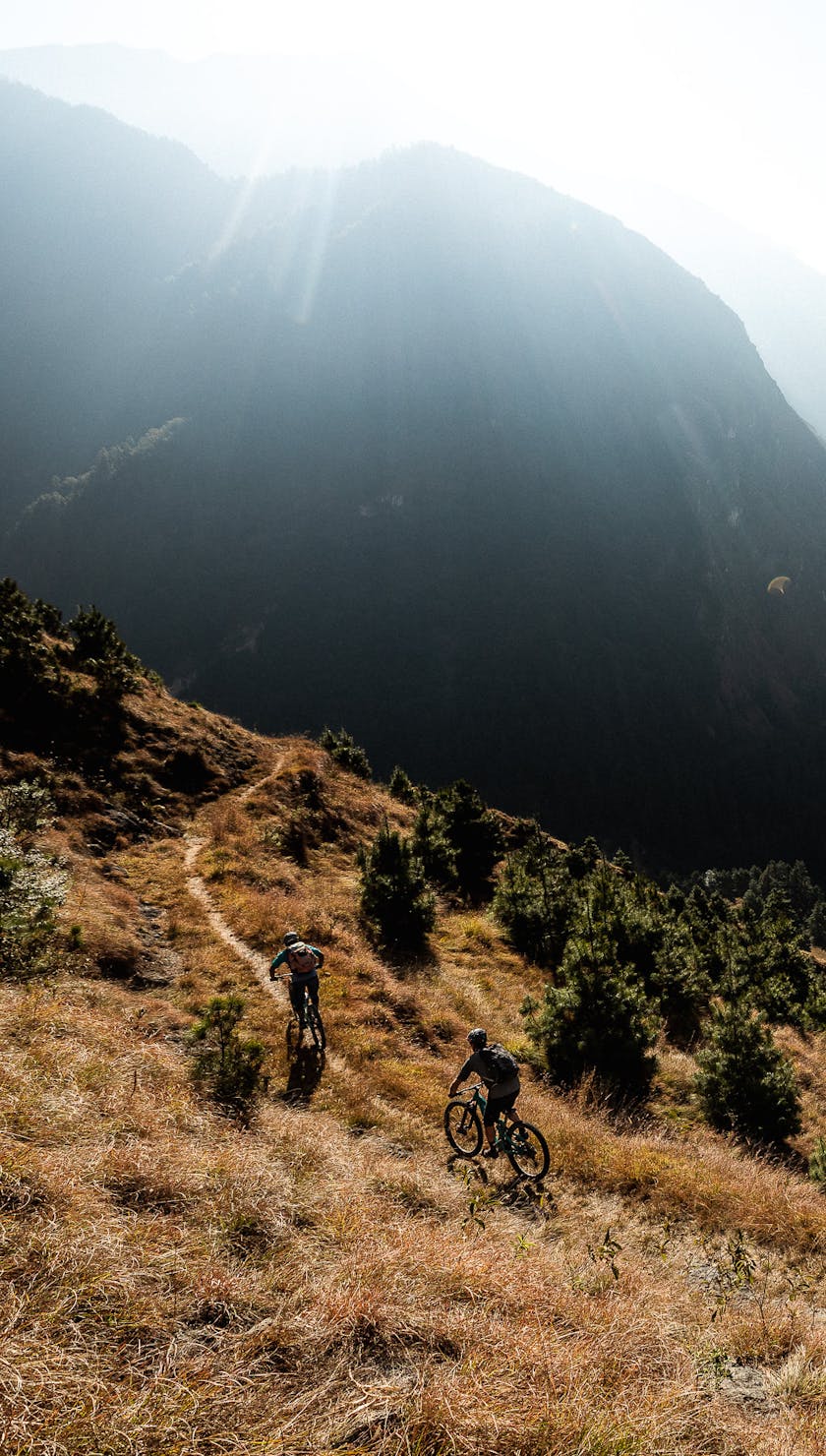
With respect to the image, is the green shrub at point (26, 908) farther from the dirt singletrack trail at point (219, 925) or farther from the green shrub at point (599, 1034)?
the green shrub at point (599, 1034)

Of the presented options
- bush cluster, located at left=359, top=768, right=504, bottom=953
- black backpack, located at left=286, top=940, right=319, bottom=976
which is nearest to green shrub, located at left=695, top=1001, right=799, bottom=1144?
bush cluster, located at left=359, top=768, right=504, bottom=953

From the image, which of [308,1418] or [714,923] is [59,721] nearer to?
[308,1418]

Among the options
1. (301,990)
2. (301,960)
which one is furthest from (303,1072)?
(301,960)

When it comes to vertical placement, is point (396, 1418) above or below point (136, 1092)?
above

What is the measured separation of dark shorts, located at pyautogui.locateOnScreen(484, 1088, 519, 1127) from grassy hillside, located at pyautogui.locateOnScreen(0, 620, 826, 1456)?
564 mm

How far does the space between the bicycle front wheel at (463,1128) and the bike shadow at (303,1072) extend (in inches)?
84.6

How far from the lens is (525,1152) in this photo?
312 inches

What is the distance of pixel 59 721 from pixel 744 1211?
815 inches

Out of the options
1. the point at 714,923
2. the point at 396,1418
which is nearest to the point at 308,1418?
the point at 396,1418

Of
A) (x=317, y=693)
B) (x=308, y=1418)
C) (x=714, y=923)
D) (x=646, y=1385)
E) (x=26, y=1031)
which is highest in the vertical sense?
(x=317, y=693)

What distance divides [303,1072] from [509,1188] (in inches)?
142

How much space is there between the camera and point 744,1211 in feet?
24.9

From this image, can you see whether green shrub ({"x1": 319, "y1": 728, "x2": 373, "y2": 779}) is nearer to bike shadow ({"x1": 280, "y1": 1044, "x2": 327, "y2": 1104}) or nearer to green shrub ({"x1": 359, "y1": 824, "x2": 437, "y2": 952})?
green shrub ({"x1": 359, "y1": 824, "x2": 437, "y2": 952})

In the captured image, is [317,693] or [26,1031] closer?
[26,1031]
